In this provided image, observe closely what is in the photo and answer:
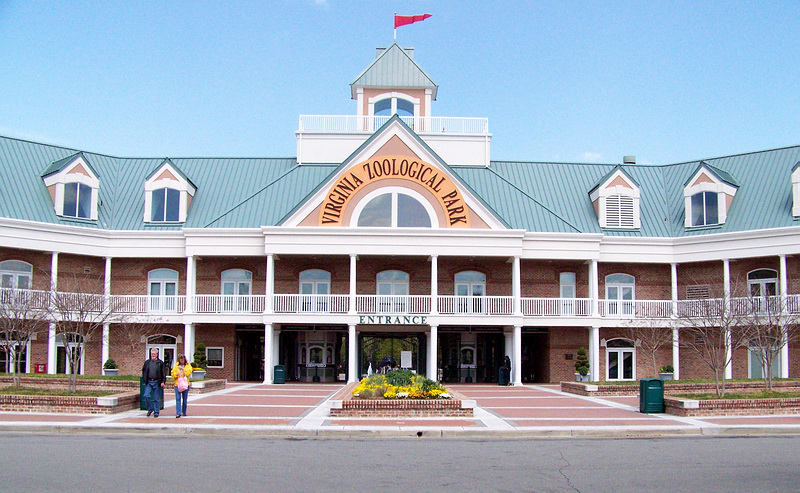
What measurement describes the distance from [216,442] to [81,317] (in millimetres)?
10070

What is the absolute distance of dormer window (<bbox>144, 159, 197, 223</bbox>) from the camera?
1441 inches

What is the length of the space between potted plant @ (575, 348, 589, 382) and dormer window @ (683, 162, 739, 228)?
8.45m

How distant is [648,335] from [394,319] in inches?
480

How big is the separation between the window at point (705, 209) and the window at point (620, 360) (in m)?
6.60

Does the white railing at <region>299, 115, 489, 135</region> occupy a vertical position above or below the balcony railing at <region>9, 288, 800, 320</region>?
above

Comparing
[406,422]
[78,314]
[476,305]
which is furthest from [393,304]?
[406,422]

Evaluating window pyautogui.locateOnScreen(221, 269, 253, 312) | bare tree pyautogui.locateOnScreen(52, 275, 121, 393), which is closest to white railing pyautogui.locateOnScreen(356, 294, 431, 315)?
window pyautogui.locateOnScreen(221, 269, 253, 312)

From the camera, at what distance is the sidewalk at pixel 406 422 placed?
16.4 m

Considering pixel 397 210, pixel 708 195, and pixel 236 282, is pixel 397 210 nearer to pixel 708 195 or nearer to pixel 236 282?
pixel 236 282

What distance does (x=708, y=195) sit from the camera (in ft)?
121

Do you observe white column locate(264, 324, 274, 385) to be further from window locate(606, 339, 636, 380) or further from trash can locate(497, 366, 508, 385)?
window locate(606, 339, 636, 380)

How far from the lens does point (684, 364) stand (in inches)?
1453

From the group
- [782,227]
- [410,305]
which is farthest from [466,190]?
[782,227]

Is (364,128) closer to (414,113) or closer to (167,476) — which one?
(414,113)
